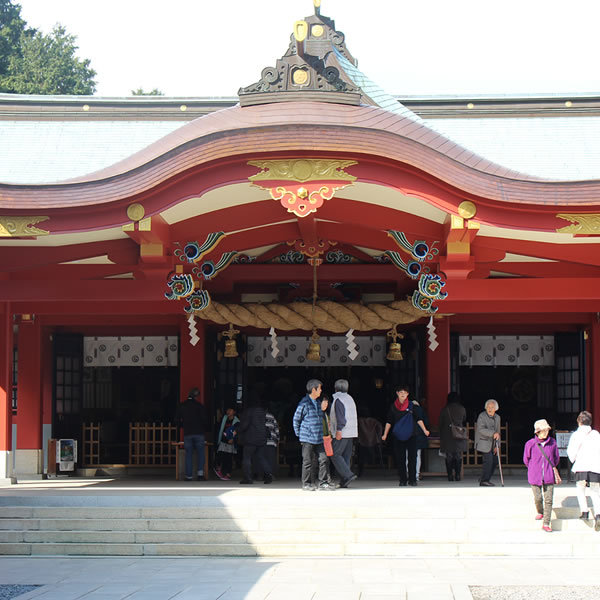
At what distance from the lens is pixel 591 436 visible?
9586 mm

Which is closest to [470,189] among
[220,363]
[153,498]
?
[153,498]

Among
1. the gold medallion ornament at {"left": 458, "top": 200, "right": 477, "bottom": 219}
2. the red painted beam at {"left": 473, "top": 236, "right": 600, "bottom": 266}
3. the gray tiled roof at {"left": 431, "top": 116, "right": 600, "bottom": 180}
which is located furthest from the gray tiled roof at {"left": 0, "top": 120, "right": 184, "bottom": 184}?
the gold medallion ornament at {"left": 458, "top": 200, "right": 477, "bottom": 219}

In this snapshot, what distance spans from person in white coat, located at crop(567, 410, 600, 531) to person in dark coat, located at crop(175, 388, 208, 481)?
19.5ft

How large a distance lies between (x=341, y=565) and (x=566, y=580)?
206cm

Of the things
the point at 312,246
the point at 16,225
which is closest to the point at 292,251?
the point at 312,246

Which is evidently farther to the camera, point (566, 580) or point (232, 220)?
point (232, 220)

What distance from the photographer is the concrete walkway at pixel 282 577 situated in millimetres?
7227

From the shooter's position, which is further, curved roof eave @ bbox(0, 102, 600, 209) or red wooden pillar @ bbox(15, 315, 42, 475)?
red wooden pillar @ bbox(15, 315, 42, 475)

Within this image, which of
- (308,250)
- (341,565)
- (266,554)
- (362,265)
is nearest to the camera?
(341,565)

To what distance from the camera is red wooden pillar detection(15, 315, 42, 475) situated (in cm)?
1555

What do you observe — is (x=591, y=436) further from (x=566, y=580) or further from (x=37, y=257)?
(x=37, y=257)

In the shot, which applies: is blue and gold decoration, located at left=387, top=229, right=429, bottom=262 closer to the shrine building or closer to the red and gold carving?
the shrine building

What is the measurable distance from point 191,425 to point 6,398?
9.66 feet

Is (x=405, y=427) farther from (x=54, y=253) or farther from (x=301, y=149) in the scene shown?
(x=54, y=253)
